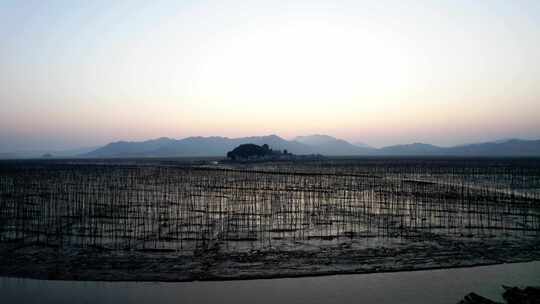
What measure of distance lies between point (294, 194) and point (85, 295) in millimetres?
20739

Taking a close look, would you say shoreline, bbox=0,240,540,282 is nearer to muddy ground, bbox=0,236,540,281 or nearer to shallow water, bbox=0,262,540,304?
muddy ground, bbox=0,236,540,281

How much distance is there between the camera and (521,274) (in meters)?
11.2

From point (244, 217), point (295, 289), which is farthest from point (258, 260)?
point (244, 217)

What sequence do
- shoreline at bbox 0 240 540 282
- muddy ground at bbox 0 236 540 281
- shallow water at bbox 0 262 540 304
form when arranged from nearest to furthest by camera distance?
shallow water at bbox 0 262 540 304 → shoreline at bbox 0 240 540 282 → muddy ground at bbox 0 236 540 281

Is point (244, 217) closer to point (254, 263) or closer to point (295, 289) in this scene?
point (254, 263)

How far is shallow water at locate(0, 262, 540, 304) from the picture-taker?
31.2 feet

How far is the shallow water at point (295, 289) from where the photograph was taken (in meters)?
9.52

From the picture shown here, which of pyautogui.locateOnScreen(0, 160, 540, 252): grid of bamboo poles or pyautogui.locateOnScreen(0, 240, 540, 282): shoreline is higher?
pyautogui.locateOnScreen(0, 160, 540, 252): grid of bamboo poles

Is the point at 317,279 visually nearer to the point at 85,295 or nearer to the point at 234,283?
the point at 234,283

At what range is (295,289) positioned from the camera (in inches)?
404

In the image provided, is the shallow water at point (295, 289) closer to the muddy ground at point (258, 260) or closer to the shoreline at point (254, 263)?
the shoreline at point (254, 263)

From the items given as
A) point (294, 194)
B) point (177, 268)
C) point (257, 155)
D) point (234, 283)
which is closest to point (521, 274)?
point (234, 283)

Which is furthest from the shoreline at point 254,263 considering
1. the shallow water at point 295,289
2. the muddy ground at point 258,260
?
the shallow water at point 295,289

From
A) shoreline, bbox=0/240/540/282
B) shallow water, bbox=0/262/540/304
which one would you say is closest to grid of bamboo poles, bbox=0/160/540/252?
shoreline, bbox=0/240/540/282
